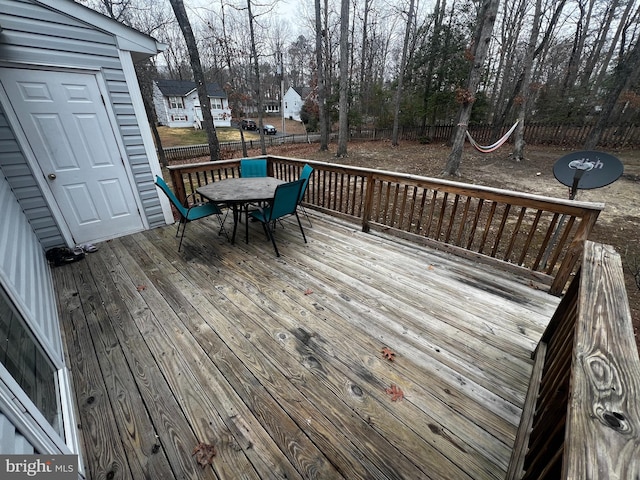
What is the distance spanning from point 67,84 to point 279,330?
338 cm

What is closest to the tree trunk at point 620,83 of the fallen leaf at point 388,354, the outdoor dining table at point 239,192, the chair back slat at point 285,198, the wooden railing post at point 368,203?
the wooden railing post at point 368,203

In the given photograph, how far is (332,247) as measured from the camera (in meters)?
3.23

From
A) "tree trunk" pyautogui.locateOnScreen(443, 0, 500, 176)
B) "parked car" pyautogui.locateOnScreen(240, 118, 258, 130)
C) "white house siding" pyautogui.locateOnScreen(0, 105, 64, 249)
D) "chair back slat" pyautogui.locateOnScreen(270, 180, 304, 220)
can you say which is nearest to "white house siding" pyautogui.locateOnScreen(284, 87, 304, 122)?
"parked car" pyautogui.locateOnScreen(240, 118, 258, 130)

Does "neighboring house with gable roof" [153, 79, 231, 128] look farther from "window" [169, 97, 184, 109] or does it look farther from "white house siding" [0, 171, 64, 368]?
"white house siding" [0, 171, 64, 368]

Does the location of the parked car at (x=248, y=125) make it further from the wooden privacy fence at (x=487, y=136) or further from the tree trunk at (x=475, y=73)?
the tree trunk at (x=475, y=73)

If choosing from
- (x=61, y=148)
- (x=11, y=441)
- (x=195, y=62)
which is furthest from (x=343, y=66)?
(x=11, y=441)

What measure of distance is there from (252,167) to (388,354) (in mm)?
3496

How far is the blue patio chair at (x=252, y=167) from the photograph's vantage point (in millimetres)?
4184

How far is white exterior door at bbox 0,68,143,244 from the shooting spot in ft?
8.54

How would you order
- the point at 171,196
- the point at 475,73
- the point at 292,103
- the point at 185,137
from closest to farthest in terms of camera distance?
1. the point at 171,196
2. the point at 475,73
3. the point at 185,137
4. the point at 292,103

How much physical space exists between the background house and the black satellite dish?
4.32 m

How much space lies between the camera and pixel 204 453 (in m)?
1.26

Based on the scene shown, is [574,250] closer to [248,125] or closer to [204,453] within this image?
[204,453]

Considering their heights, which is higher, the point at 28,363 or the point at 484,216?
the point at 28,363
